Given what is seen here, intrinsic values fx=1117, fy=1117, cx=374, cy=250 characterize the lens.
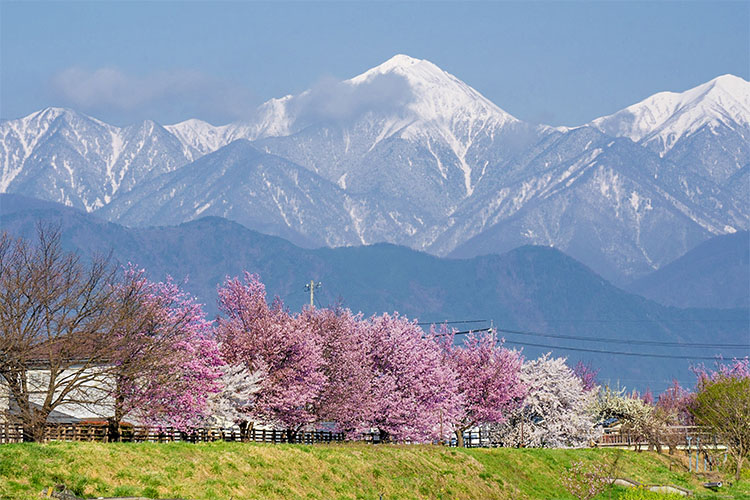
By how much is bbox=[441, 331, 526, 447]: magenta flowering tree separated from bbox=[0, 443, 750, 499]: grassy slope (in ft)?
65.0

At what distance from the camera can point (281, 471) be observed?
55.9 m

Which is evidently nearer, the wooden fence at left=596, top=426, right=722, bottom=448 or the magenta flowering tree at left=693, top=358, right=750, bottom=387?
the wooden fence at left=596, top=426, right=722, bottom=448

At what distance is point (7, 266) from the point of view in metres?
65.1

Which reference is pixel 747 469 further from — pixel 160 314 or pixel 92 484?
pixel 92 484

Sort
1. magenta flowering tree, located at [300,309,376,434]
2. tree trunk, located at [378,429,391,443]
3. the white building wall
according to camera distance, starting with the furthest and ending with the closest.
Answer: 1. tree trunk, located at [378,429,391,443]
2. magenta flowering tree, located at [300,309,376,434]
3. the white building wall

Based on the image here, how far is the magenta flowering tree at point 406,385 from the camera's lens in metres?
94.5

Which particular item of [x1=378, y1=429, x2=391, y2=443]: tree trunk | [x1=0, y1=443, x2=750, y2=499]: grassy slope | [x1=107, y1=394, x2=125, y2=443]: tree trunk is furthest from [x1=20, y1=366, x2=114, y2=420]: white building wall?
[x1=378, y1=429, x2=391, y2=443]: tree trunk

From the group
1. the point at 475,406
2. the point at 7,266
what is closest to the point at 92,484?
the point at 7,266

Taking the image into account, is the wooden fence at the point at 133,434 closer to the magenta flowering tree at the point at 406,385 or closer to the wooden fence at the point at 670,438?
the magenta flowering tree at the point at 406,385

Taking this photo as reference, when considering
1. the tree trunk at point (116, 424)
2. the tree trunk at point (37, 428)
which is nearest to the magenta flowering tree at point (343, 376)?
the tree trunk at point (116, 424)

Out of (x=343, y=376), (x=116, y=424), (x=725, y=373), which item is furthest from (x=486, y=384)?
(x=116, y=424)

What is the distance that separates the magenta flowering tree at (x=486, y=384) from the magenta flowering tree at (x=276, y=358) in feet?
84.8

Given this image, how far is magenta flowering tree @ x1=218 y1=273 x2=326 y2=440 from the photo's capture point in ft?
267

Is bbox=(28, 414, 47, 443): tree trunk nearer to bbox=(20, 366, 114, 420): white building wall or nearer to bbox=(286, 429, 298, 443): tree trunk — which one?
bbox=(20, 366, 114, 420): white building wall
